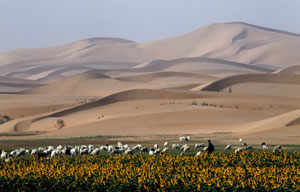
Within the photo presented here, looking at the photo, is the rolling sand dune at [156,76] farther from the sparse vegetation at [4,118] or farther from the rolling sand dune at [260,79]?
the sparse vegetation at [4,118]

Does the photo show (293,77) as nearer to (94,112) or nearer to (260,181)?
(94,112)

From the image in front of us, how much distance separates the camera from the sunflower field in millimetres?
19250

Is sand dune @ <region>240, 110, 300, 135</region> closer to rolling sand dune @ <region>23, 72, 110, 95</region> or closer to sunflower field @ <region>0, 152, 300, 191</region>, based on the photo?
sunflower field @ <region>0, 152, 300, 191</region>

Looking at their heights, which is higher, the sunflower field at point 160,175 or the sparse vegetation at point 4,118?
the sparse vegetation at point 4,118

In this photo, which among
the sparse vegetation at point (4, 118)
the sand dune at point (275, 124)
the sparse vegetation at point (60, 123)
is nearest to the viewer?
the sand dune at point (275, 124)

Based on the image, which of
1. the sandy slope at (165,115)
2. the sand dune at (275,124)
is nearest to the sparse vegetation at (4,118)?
the sandy slope at (165,115)

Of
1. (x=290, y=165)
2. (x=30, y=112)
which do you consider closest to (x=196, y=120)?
(x=30, y=112)

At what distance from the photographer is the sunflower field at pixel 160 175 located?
19.2 m

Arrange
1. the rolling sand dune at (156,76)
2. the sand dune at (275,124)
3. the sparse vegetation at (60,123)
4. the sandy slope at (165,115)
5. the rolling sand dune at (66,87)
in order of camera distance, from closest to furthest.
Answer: the sand dune at (275,124) < the sandy slope at (165,115) < the sparse vegetation at (60,123) < the rolling sand dune at (66,87) < the rolling sand dune at (156,76)

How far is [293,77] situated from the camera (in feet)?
375

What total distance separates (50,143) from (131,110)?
1347 inches

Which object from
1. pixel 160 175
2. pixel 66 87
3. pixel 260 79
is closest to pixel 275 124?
pixel 160 175

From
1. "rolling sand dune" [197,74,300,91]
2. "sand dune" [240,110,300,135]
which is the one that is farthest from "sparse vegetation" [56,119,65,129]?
"rolling sand dune" [197,74,300,91]

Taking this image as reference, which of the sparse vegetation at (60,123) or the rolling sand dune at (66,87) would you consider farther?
the rolling sand dune at (66,87)
